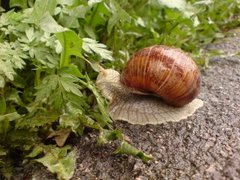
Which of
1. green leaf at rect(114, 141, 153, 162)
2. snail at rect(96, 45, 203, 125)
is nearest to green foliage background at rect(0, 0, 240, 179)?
green leaf at rect(114, 141, 153, 162)

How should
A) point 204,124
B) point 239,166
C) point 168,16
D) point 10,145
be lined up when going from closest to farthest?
point 239,166 → point 10,145 → point 204,124 → point 168,16

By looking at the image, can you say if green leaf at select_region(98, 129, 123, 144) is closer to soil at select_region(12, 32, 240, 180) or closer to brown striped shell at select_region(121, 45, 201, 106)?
soil at select_region(12, 32, 240, 180)

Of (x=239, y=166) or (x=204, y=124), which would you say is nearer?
(x=239, y=166)

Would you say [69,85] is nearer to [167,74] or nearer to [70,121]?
[70,121]

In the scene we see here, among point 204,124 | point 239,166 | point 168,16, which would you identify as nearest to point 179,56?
point 204,124

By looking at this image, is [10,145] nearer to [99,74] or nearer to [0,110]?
[0,110]

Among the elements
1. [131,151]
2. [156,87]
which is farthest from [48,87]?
[156,87]
